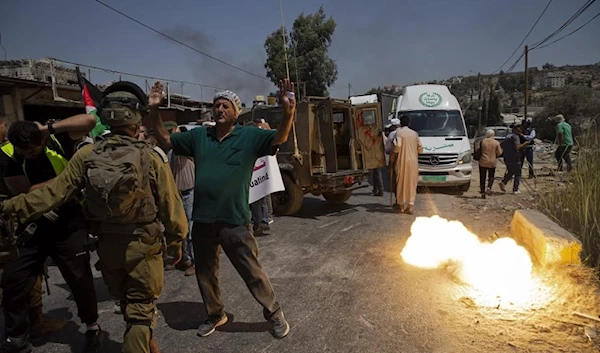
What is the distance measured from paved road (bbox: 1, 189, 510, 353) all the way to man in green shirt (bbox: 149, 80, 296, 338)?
14.6 inches

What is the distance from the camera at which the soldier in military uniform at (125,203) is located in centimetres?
231

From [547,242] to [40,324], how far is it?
4.97m

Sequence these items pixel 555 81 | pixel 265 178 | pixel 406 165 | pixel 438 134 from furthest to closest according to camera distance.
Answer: pixel 555 81 → pixel 438 134 → pixel 406 165 → pixel 265 178

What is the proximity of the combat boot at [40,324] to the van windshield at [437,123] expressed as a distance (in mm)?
9289

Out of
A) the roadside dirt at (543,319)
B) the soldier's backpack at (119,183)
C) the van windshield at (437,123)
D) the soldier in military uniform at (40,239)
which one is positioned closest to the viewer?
the soldier's backpack at (119,183)

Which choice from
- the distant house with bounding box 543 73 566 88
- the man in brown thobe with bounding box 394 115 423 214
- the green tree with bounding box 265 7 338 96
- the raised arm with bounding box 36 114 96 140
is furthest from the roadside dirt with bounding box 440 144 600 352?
the distant house with bounding box 543 73 566 88

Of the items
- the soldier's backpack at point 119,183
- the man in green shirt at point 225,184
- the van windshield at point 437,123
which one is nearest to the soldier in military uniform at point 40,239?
the soldier's backpack at point 119,183

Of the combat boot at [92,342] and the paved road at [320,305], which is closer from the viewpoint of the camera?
the combat boot at [92,342]

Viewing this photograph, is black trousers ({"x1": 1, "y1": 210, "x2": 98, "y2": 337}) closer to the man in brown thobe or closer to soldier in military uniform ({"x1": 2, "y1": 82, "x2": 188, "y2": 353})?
soldier in military uniform ({"x1": 2, "y1": 82, "x2": 188, "y2": 353})

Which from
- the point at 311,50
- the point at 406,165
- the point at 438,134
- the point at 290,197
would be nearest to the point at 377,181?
the point at 406,165

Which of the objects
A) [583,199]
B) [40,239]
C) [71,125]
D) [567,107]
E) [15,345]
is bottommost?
[15,345]

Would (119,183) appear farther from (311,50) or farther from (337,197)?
(311,50)

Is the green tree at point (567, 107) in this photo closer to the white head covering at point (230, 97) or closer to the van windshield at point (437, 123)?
the van windshield at point (437, 123)

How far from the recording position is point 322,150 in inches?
297
